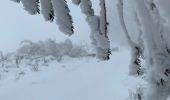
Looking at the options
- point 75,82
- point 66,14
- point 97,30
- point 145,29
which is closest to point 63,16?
point 66,14

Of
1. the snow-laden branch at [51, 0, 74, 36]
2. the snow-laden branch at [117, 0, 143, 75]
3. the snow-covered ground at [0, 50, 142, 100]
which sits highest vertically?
the snow-laden branch at [51, 0, 74, 36]

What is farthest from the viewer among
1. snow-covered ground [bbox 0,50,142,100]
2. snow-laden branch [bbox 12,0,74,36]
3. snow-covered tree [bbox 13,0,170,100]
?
snow-covered ground [bbox 0,50,142,100]

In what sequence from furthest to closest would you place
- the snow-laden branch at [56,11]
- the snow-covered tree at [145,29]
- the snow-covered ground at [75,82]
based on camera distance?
1. the snow-covered ground at [75,82]
2. the snow-laden branch at [56,11]
3. the snow-covered tree at [145,29]

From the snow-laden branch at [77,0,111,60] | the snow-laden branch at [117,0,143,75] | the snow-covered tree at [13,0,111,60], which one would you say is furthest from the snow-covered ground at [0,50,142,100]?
the snow-covered tree at [13,0,111,60]

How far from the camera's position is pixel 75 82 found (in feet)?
41.1

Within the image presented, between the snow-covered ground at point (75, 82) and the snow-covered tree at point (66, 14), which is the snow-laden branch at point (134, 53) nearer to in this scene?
the snow-covered tree at point (66, 14)

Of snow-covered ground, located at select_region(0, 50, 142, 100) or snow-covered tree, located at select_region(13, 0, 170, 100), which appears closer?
snow-covered tree, located at select_region(13, 0, 170, 100)

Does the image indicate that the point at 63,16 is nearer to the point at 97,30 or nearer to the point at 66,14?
the point at 66,14

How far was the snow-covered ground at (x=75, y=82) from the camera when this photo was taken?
37.3ft

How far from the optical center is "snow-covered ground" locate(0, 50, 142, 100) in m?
11.4

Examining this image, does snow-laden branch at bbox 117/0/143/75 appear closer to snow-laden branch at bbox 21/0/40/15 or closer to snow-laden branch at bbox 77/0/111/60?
snow-laden branch at bbox 77/0/111/60

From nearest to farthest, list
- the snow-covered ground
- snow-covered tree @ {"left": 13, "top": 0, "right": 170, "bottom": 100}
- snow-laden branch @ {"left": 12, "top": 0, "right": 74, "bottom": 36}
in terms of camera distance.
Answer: snow-covered tree @ {"left": 13, "top": 0, "right": 170, "bottom": 100}, snow-laden branch @ {"left": 12, "top": 0, "right": 74, "bottom": 36}, the snow-covered ground

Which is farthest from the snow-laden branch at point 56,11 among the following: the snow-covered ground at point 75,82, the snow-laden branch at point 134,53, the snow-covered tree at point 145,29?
the snow-covered ground at point 75,82

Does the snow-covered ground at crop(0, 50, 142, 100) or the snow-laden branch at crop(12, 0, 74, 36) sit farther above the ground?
the snow-laden branch at crop(12, 0, 74, 36)
